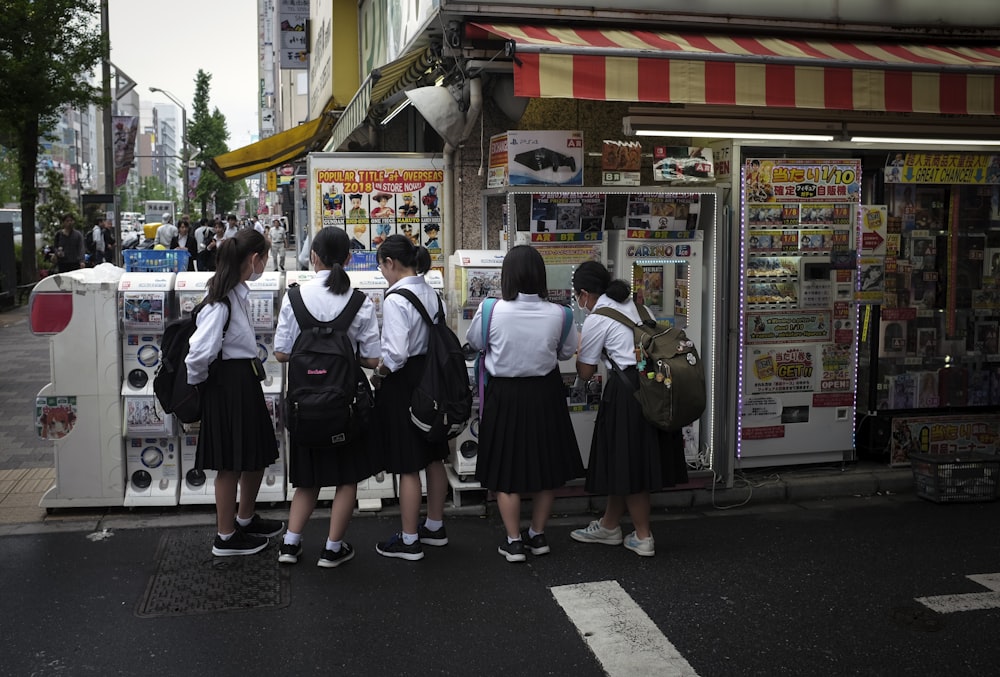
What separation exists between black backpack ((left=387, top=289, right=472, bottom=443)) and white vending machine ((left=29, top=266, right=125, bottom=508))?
2250 millimetres

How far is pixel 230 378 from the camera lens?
5.27 m

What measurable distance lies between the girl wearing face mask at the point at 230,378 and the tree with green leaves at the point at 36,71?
54.1 ft

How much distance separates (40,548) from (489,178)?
12.7 ft

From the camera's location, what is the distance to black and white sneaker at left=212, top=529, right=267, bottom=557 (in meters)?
5.48

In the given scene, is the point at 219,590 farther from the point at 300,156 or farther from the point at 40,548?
the point at 300,156

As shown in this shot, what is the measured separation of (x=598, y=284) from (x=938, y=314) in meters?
3.94

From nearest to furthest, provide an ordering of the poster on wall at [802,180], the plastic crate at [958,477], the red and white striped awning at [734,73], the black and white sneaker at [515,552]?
the black and white sneaker at [515,552] < the red and white striped awning at [734,73] < the plastic crate at [958,477] < the poster on wall at [802,180]

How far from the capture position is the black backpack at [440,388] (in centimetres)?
520

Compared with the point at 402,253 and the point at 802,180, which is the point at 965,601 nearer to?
the point at 802,180

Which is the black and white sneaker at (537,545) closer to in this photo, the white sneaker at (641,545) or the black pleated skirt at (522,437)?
the black pleated skirt at (522,437)

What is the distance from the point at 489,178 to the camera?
271 inches

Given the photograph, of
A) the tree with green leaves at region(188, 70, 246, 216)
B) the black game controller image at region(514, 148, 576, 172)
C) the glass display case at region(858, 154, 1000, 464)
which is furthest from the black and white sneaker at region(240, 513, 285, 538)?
the tree with green leaves at region(188, 70, 246, 216)

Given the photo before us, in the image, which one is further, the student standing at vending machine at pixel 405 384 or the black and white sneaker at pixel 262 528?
the black and white sneaker at pixel 262 528

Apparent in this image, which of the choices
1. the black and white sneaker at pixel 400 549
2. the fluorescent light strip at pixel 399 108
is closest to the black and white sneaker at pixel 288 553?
the black and white sneaker at pixel 400 549
